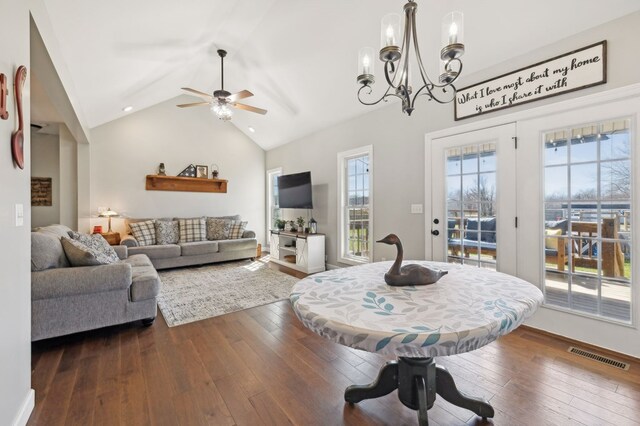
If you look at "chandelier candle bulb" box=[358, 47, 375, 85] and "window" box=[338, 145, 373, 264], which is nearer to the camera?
"chandelier candle bulb" box=[358, 47, 375, 85]

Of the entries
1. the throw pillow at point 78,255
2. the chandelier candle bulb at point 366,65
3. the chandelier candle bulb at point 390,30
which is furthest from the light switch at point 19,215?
the chandelier candle bulb at point 390,30

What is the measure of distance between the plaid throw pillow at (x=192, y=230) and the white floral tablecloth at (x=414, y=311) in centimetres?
468

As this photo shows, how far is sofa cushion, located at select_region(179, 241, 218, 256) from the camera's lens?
5.02 metres

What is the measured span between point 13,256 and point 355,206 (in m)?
3.80

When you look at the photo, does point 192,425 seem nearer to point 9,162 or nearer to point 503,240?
point 9,162

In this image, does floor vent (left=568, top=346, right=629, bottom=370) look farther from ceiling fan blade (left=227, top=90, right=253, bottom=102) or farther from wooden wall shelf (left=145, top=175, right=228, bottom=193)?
wooden wall shelf (left=145, top=175, right=228, bottom=193)

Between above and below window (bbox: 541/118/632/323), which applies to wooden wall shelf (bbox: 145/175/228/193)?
above

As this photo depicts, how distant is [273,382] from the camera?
1.83m

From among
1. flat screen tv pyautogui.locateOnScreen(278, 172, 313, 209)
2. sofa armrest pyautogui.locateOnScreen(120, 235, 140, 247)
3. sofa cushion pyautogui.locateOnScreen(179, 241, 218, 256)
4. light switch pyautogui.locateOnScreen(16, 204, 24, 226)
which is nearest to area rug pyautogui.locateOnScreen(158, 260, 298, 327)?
sofa cushion pyautogui.locateOnScreen(179, 241, 218, 256)

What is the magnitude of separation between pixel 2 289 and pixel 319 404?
1677mm

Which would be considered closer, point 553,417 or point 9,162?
point 9,162

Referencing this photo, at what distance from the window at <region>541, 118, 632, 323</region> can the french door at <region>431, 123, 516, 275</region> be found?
30 cm

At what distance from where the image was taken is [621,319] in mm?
2152

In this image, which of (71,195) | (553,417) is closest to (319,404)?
(553,417)
